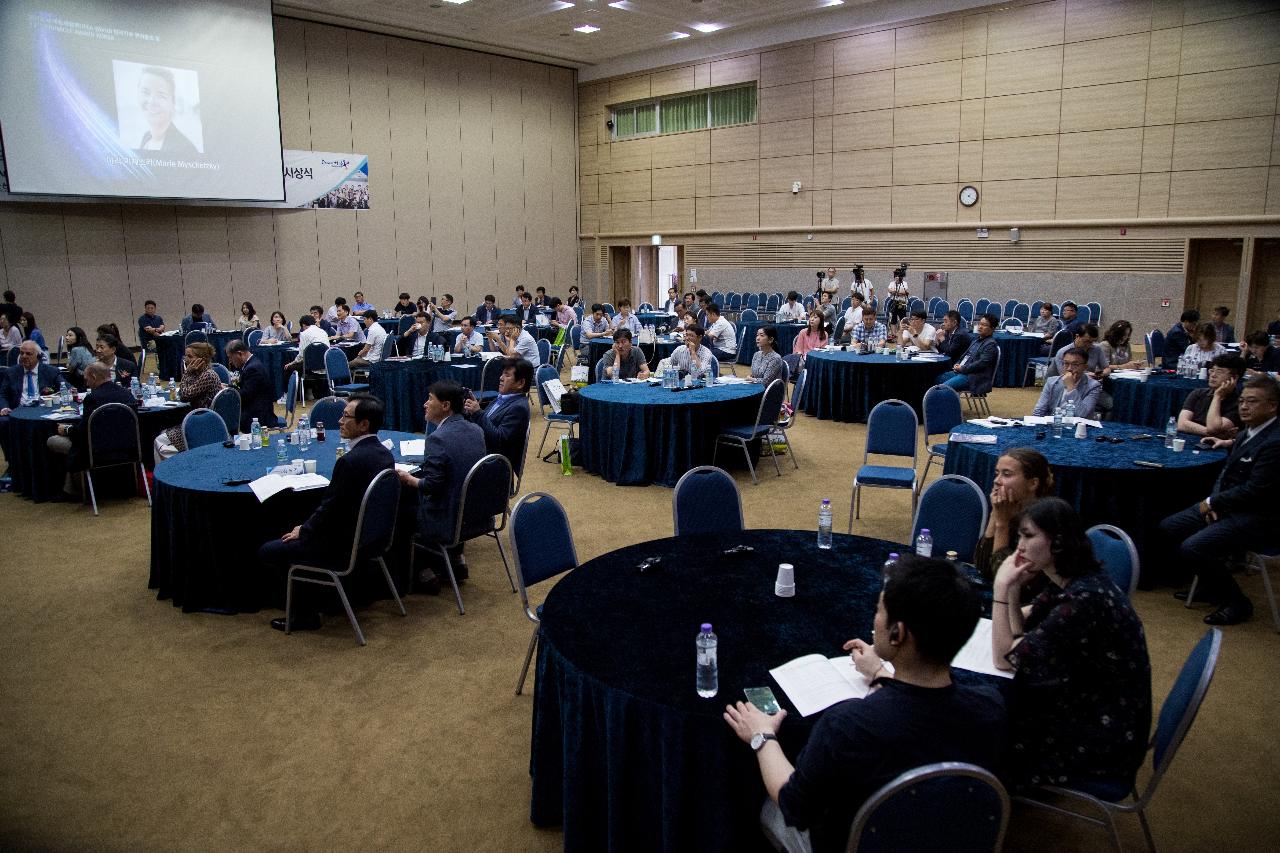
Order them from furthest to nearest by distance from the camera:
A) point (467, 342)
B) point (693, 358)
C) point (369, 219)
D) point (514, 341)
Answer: point (369, 219)
point (467, 342)
point (514, 341)
point (693, 358)

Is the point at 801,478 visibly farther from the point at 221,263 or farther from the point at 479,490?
the point at 221,263

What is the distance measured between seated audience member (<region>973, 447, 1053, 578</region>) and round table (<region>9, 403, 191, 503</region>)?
265 inches

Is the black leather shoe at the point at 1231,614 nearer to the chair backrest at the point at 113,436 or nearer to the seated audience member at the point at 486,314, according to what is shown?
the chair backrest at the point at 113,436

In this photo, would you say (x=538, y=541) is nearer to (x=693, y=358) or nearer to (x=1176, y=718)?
(x=1176, y=718)

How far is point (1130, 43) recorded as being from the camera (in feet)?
46.5

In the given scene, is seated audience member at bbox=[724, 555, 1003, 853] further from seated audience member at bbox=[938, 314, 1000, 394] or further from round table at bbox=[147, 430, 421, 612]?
seated audience member at bbox=[938, 314, 1000, 394]

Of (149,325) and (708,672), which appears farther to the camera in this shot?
(149,325)

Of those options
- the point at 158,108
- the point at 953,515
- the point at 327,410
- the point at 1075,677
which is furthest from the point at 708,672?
the point at 158,108

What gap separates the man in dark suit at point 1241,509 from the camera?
15.1 feet

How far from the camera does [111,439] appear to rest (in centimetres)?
696

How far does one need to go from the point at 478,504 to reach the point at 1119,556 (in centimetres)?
334

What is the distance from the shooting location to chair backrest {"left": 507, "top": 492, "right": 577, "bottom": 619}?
3.70 m

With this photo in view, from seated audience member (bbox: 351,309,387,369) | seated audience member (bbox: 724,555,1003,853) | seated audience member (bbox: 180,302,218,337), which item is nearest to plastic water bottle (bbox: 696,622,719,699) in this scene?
seated audience member (bbox: 724,555,1003,853)

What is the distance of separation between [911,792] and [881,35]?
18.3m
